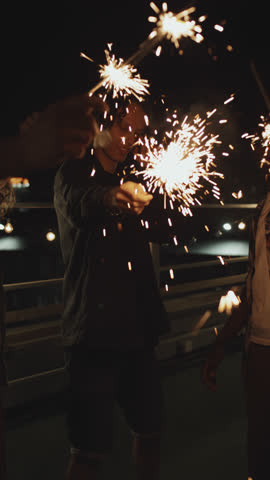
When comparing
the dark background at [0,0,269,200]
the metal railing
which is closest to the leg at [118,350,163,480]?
the dark background at [0,0,269,200]

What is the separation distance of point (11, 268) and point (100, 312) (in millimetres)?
13395

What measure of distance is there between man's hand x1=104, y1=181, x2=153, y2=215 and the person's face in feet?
1.02

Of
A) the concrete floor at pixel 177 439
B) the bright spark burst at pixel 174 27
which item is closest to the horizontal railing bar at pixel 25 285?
the concrete floor at pixel 177 439

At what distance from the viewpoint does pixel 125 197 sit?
156 cm

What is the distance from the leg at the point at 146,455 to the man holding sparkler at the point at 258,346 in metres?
0.33

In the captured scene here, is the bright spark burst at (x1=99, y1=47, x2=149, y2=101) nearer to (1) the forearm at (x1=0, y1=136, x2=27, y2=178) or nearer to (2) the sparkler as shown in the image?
(2) the sparkler

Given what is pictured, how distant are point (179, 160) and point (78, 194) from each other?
2.73 feet

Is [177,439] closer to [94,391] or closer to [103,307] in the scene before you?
[94,391]

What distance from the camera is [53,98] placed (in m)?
2.80

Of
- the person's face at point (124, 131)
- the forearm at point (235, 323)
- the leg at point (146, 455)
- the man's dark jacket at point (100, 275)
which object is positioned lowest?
the leg at point (146, 455)

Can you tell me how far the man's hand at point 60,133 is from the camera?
3.54ft

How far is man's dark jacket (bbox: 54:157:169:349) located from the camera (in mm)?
1699

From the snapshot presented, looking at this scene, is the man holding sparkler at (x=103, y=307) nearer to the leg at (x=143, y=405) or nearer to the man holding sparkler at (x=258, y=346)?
the leg at (x=143, y=405)

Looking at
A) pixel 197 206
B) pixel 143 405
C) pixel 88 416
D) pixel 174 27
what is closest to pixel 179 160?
pixel 174 27
